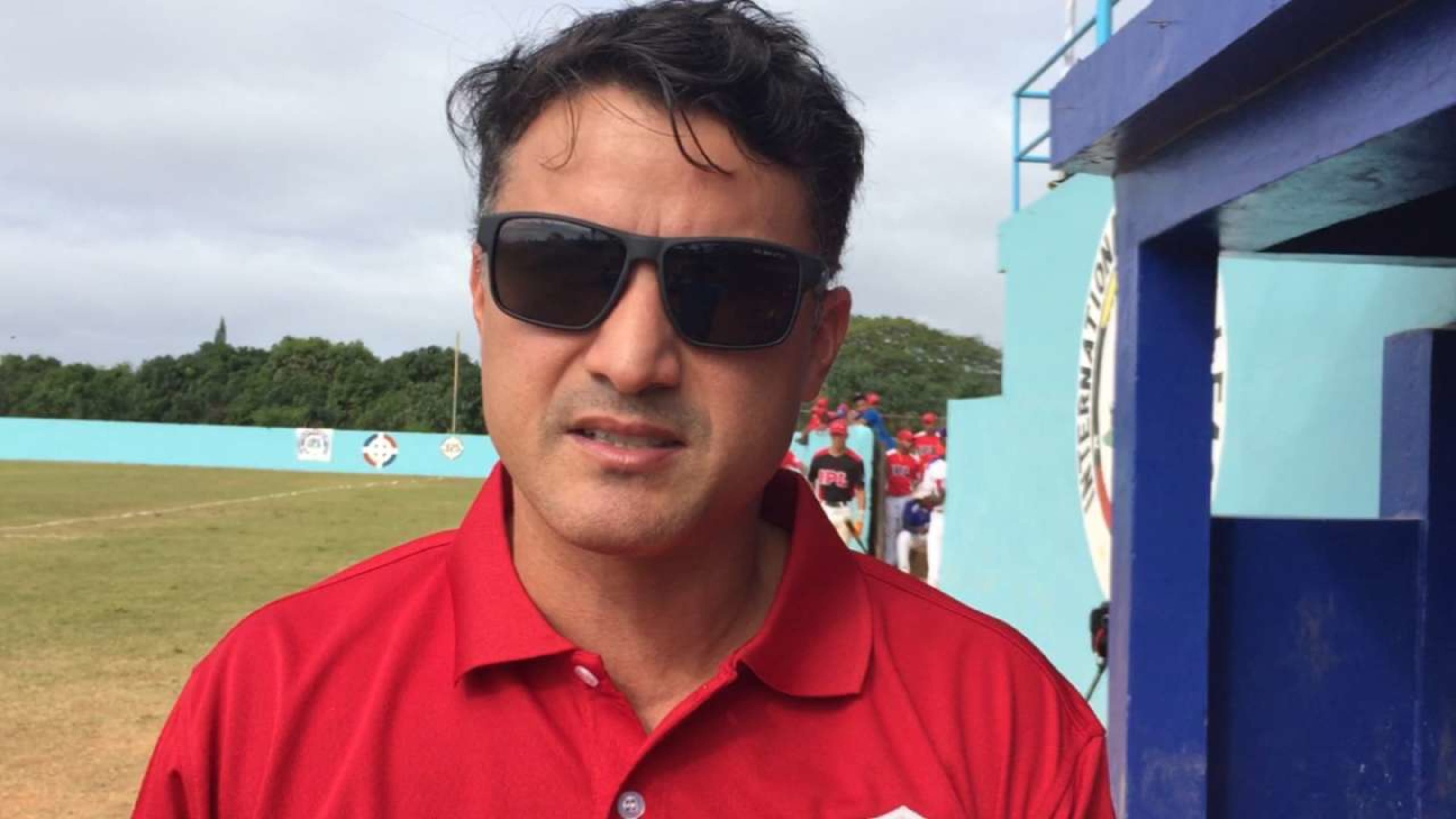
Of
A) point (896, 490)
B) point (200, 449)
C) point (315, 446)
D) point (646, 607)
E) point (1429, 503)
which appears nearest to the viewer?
point (646, 607)

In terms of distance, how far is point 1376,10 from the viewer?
1.99 m

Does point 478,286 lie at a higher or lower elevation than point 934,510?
higher

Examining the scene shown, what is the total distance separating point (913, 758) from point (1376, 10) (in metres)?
1.38

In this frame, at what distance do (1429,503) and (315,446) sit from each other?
4188 centimetres

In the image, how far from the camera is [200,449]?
4100 centimetres

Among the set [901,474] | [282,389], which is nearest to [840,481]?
[901,474]

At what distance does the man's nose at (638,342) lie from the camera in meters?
1.55

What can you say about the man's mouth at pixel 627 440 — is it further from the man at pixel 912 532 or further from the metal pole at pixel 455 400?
the metal pole at pixel 455 400

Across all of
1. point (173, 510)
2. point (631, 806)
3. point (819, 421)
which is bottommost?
point (173, 510)

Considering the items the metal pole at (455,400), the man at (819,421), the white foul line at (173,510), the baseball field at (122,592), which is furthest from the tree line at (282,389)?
the man at (819,421)

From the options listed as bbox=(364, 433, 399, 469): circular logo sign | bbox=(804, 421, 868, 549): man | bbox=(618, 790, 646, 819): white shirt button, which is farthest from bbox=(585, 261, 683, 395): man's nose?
bbox=(364, 433, 399, 469): circular logo sign

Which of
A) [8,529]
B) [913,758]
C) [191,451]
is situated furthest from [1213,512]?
[191,451]

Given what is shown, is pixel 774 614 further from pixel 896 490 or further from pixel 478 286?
pixel 896 490

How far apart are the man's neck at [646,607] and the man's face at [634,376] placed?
0.12 meters
